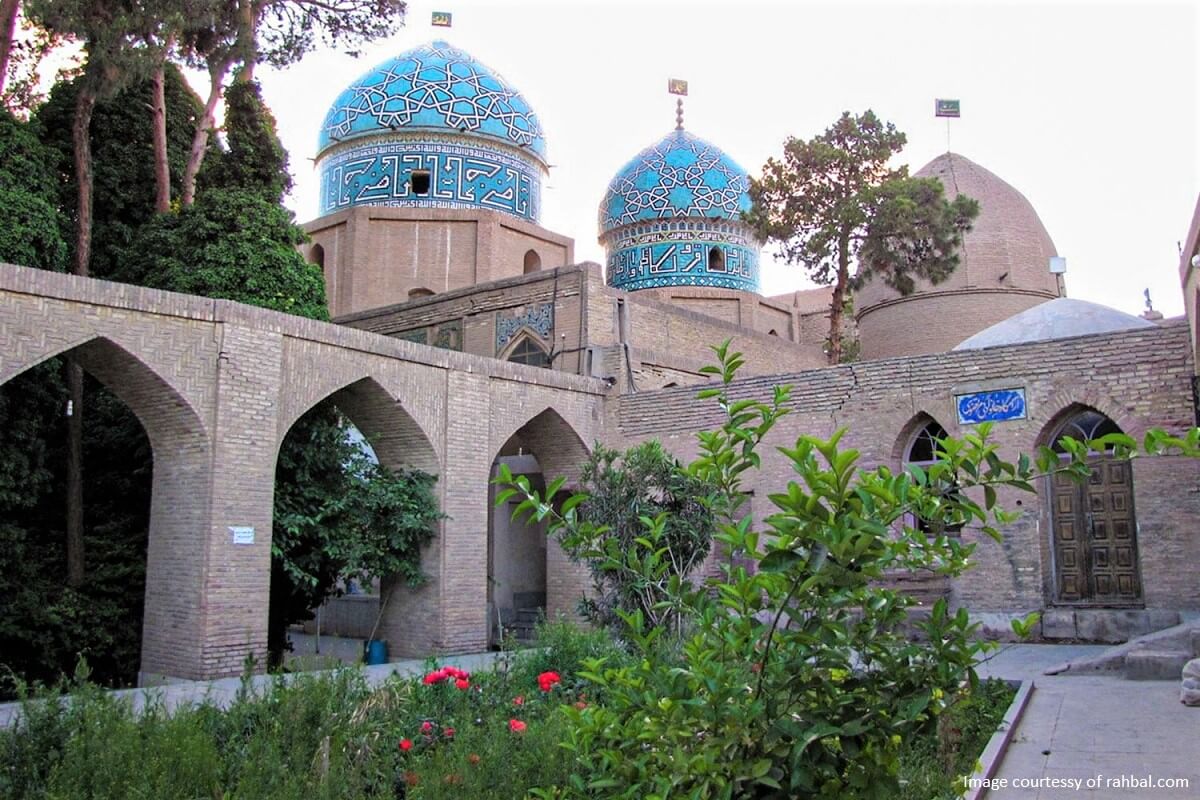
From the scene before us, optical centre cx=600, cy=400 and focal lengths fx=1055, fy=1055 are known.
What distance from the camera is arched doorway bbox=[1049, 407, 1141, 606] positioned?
35.6ft

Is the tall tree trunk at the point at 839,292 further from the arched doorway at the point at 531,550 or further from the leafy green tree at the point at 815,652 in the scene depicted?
the leafy green tree at the point at 815,652

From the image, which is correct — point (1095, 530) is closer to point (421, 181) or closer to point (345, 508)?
point (345, 508)

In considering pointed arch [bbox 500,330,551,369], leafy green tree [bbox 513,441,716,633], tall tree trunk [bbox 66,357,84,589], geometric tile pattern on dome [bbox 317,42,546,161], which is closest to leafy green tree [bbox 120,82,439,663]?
tall tree trunk [bbox 66,357,84,589]

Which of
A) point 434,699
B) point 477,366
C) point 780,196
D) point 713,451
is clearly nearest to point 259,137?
point 477,366

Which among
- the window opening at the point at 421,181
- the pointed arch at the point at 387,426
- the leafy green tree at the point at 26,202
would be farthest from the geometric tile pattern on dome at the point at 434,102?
the pointed arch at the point at 387,426

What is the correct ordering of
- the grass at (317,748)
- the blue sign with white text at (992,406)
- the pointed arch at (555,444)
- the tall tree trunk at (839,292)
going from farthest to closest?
the tall tree trunk at (839,292) < the pointed arch at (555,444) < the blue sign with white text at (992,406) < the grass at (317,748)

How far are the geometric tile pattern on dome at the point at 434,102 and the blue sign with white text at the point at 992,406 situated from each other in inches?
478

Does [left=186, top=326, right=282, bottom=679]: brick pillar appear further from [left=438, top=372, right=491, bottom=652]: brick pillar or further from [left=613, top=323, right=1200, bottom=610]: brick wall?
[left=613, top=323, right=1200, bottom=610]: brick wall

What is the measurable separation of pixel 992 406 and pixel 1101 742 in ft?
19.3

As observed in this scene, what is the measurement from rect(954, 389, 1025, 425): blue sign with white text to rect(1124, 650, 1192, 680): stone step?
319cm

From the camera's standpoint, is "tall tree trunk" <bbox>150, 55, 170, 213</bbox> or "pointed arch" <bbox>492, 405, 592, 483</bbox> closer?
"tall tree trunk" <bbox>150, 55, 170, 213</bbox>

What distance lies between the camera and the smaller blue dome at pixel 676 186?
906 inches

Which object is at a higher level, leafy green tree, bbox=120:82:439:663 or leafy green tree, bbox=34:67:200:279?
leafy green tree, bbox=34:67:200:279

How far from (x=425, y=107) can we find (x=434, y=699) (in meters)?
16.5
